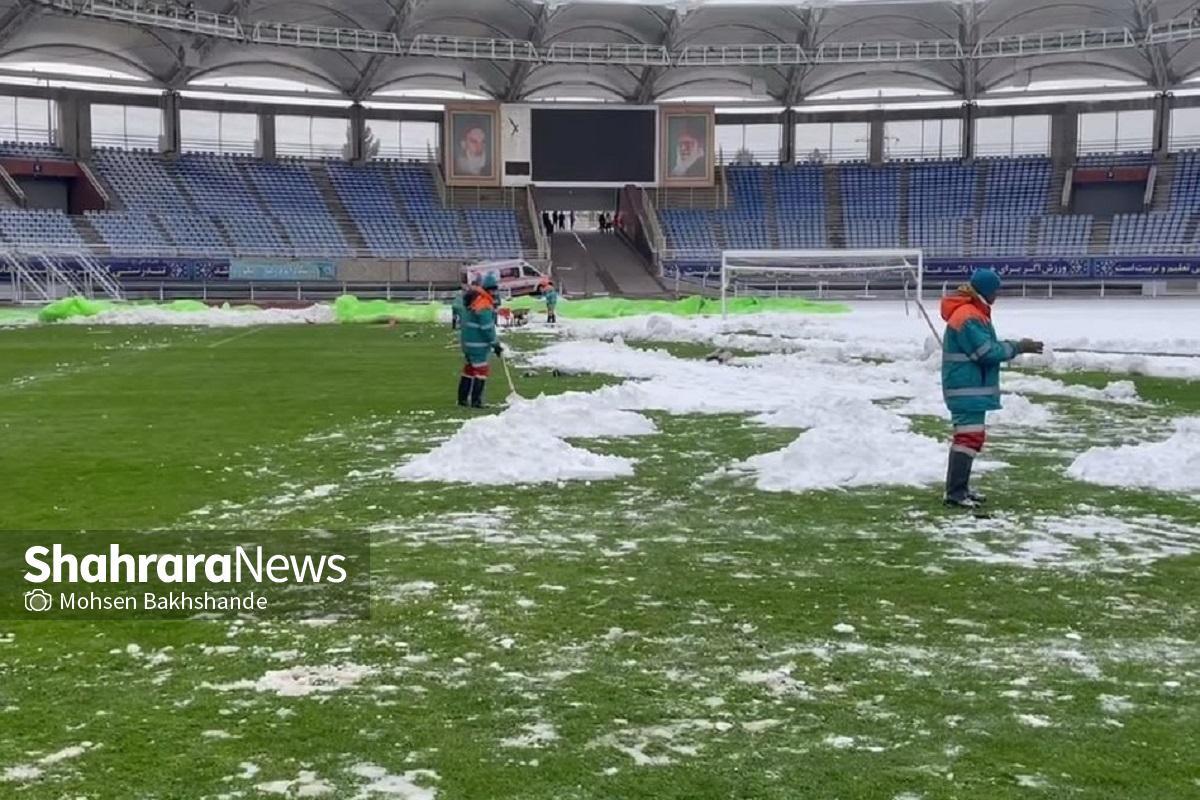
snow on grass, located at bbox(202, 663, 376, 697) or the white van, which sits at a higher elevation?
the white van

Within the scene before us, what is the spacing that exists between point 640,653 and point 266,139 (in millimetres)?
64769

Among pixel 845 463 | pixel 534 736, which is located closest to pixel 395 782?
pixel 534 736

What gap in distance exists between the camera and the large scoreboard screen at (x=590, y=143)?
6322cm

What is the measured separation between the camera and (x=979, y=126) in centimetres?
6662

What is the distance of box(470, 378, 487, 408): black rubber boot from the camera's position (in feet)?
49.0

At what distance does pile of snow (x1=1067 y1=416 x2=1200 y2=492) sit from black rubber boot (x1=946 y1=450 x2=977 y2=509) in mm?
1505

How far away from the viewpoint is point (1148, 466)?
9.48 meters

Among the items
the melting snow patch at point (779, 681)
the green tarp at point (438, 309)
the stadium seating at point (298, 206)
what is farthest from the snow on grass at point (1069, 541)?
the stadium seating at point (298, 206)

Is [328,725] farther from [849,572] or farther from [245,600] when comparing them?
[849,572]

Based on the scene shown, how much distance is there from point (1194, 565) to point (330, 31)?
5412 cm

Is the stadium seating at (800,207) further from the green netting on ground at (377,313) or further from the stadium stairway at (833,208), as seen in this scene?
the green netting on ground at (377,313)

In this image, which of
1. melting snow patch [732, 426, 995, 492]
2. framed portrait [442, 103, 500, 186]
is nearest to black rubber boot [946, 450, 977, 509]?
melting snow patch [732, 426, 995, 492]

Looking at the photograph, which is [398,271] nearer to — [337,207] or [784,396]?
[337,207]

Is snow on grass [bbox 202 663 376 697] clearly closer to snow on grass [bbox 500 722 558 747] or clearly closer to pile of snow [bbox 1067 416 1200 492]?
snow on grass [bbox 500 722 558 747]
